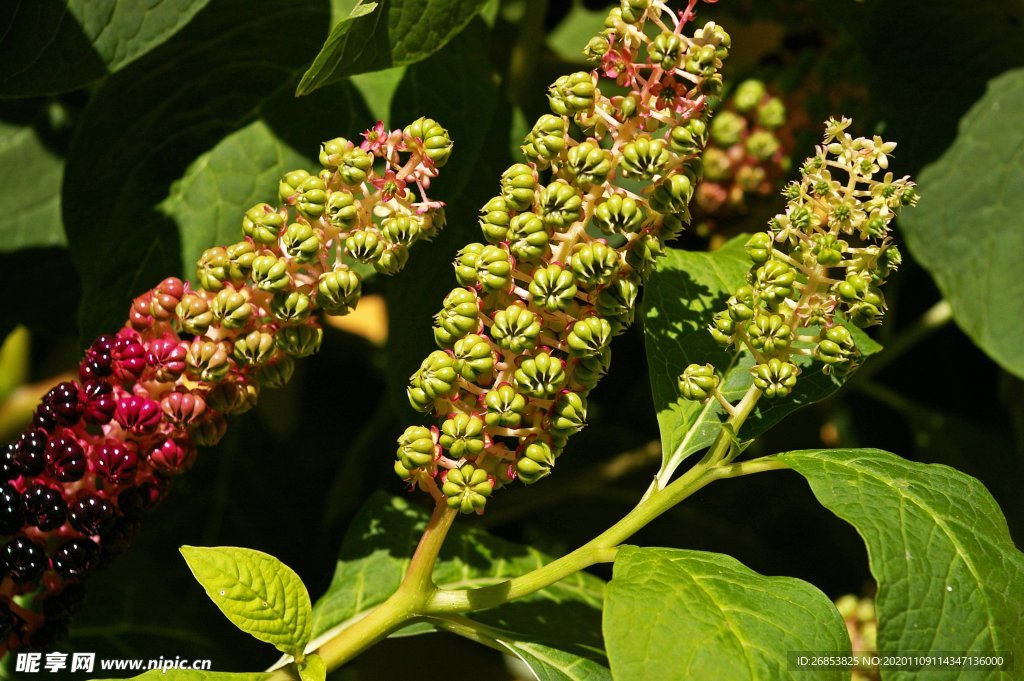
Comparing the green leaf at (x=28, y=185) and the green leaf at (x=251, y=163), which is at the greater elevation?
the green leaf at (x=251, y=163)

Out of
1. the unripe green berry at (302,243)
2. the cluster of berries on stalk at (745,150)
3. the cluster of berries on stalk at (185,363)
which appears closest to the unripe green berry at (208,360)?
the cluster of berries on stalk at (185,363)

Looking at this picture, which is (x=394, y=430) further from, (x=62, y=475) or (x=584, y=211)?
(x=584, y=211)

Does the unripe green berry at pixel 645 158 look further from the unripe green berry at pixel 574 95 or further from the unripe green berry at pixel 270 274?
the unripe green berry at pixel 270 274

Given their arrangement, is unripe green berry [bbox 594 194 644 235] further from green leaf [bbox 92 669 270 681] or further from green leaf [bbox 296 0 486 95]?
green leaf [bbox 92 669 270 681]

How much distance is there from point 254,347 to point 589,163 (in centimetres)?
30

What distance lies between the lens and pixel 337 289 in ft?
2.72

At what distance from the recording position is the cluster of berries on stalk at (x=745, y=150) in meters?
1.26

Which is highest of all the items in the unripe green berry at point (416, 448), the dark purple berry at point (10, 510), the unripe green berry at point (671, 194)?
the unripe green berry at point (671, 194)

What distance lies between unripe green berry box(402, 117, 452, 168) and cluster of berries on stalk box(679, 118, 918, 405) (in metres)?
0.24

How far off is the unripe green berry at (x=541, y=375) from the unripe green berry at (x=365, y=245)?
0.46 ft

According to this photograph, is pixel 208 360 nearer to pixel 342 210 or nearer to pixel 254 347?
pixel 254 347

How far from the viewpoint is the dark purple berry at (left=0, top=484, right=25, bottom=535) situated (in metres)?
0.90

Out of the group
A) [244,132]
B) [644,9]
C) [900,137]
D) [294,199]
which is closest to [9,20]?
[244,132]

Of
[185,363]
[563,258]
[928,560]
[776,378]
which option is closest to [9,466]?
[185,363]
